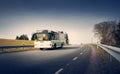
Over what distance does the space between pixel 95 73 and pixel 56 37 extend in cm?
2756

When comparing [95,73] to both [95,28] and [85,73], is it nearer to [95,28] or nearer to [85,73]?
[85,73]

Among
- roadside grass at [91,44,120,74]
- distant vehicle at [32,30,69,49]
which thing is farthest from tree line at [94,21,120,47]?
roadside grass at [91,44,120,74]

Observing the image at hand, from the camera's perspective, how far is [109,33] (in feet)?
254

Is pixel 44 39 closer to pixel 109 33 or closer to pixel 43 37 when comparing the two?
pixel 43 37

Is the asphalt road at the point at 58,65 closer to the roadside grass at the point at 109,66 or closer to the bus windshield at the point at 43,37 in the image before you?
the roadside grass at the point at 109,66

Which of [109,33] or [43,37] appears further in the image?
[109,33]

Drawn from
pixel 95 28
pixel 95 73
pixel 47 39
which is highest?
pixel 95 28

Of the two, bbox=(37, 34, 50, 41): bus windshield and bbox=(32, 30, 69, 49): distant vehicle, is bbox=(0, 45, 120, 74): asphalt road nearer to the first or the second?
bbox=(32, 30, 69, 49): distant vehicle

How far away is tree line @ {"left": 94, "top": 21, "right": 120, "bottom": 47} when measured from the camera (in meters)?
71.0

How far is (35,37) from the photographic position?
3491cm

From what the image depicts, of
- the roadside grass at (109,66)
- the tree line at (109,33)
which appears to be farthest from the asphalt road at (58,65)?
the tree line at (109,33)

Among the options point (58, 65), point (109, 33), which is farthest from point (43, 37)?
point (109, 33)

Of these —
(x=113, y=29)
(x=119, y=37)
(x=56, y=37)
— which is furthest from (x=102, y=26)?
(x=56, y=37)

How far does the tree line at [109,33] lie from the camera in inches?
2795
